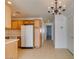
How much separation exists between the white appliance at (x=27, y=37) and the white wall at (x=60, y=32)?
6.16 feet

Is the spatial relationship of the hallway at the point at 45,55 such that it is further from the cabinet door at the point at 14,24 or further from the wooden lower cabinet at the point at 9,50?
the cabinet door at the point at 14,24

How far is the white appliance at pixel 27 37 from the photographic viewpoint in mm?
8703

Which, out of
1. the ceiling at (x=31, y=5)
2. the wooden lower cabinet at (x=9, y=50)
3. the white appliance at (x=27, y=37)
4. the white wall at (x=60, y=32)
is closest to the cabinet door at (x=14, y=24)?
the white appliance at (x=27, y=37)

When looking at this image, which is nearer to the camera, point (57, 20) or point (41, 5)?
point (41, 5)

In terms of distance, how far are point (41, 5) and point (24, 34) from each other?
260 centimetres

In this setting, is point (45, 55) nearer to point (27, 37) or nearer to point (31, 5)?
point (27, 37)

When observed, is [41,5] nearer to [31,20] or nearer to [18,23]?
[31,20]

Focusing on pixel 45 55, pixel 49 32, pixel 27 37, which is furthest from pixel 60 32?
pixel 49 32

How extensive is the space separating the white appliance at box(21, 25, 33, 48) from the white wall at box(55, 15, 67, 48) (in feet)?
6.16

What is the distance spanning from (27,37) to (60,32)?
2.47m

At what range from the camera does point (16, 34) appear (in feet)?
29.7

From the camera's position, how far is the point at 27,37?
8.74m

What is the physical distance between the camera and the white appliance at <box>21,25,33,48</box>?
8703 millimetres

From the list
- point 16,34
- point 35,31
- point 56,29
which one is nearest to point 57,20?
point 56,29
